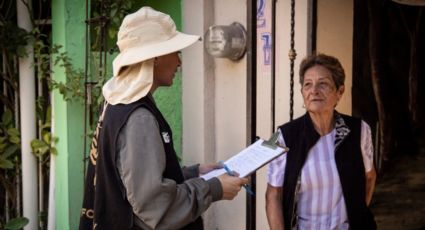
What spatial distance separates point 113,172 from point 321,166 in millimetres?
890

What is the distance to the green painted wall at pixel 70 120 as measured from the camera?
150 inches

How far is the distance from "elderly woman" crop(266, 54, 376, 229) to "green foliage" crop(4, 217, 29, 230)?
8.30 ft

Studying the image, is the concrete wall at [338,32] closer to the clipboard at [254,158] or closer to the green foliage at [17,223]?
the clipboard at [254,158]

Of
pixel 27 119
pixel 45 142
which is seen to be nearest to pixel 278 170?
pixel 45 142

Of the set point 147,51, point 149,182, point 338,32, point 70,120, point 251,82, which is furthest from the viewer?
point 70,120

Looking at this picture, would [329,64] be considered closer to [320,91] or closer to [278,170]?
[320,91]

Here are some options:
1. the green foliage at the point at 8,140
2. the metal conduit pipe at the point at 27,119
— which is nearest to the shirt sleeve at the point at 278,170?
the metal conduit pipe at the point at 27,119

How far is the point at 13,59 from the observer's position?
4219 millimetres

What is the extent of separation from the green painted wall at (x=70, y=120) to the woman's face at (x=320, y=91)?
2.13 meters

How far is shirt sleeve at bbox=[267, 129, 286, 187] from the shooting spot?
89.3 inches

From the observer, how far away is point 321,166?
2223 millimetres

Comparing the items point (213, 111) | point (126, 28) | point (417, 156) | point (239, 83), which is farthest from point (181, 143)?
point (126, 28)

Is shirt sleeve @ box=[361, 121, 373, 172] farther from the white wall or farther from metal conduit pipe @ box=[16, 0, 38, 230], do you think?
metal conduit pipe @ box=[16, 0, 38, 230]

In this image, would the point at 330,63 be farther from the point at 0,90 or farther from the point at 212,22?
the point at 0,90
